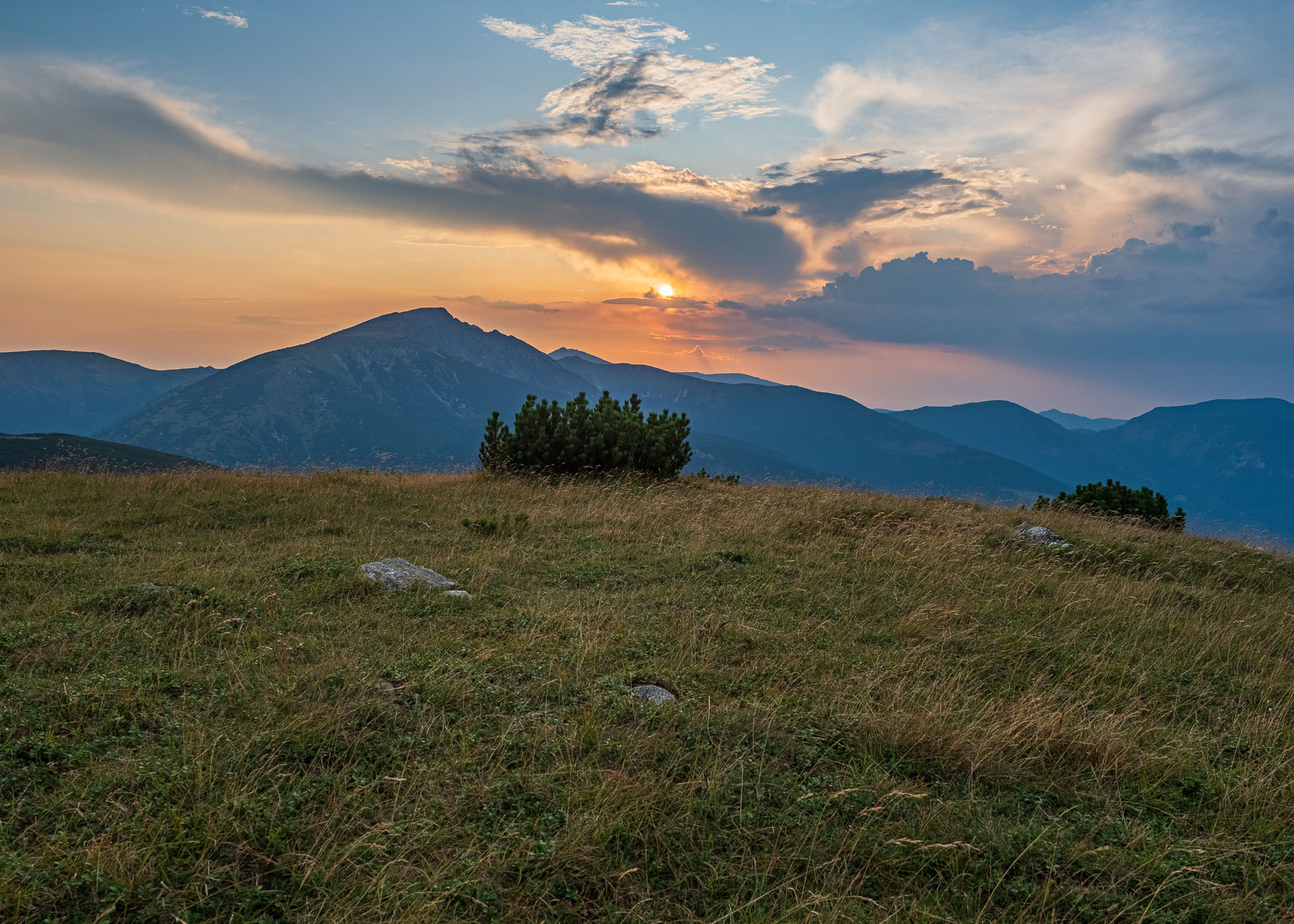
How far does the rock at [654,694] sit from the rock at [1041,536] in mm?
10257

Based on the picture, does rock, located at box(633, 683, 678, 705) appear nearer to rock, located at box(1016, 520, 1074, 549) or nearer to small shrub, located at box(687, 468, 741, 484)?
rock, located at box(1016, 520, 1074, 549)

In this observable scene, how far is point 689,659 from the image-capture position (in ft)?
22.0

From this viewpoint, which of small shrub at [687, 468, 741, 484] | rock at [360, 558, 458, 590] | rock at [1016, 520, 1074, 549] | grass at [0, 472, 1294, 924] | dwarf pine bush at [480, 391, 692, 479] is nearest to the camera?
grass at [0, 472, 1294, 924]

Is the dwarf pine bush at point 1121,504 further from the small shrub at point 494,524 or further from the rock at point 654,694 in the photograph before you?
the rock at point 654,694

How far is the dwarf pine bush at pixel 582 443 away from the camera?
62.6 feet

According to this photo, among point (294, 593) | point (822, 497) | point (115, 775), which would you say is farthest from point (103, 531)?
point (822, 497)

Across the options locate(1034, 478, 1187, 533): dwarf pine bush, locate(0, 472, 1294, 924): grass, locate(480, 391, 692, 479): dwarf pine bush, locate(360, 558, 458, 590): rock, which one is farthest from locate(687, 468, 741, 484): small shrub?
locate(360, 558, 458, 590): rock

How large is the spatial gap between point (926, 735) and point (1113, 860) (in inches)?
53.9

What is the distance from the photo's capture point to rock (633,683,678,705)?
5781 mm

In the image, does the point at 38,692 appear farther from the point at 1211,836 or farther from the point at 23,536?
the point at 1211,836

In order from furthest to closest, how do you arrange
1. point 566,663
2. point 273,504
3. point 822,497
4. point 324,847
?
1. point 822,497
2. point 273,504
3. point 566,663
4. point 324,847

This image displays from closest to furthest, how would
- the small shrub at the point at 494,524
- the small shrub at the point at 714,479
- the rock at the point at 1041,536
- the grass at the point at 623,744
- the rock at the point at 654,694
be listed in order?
the grass at the point at 623,744, the rock at the point at 654,694, the small shrub at the point at 494,524, the rock at the point at 1041,536, the small shrub at the point at 714,479

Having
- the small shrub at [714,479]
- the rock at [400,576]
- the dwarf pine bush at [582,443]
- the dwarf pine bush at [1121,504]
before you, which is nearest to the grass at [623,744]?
the rock at [400,576]

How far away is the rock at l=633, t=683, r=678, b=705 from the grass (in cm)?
16
